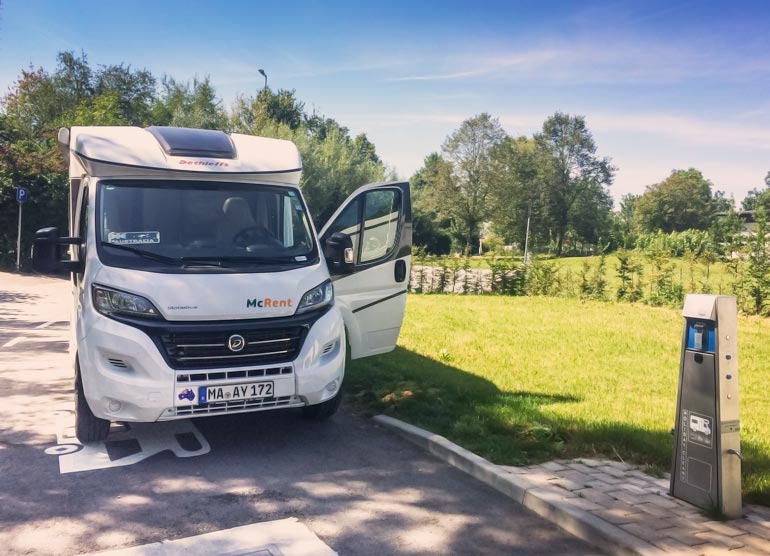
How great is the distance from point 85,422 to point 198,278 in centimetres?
161

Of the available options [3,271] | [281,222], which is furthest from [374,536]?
[3,271]

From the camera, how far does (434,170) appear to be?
7981cm

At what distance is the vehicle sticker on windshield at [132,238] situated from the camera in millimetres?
5695

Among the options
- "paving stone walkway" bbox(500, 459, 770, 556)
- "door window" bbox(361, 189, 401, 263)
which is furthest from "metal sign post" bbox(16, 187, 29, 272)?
"paving stone walkway" bbox(500, 459, 770, 556)

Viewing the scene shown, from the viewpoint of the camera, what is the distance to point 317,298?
5.92 meters

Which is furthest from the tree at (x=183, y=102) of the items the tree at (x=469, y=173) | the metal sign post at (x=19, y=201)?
the tree at (x=469, y=173)

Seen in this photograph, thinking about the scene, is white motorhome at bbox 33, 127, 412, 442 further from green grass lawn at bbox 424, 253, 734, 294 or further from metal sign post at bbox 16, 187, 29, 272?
metal sign post at bbox 16, 187, 29, 272

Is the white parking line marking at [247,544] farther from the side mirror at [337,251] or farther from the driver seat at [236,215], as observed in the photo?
the side mirror at [337,251]

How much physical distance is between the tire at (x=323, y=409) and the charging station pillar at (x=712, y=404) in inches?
122

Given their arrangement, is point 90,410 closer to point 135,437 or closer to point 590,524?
point 135,437

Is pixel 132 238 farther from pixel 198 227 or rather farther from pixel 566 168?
pixel 566 168

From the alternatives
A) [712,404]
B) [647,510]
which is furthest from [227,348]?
[712,404]

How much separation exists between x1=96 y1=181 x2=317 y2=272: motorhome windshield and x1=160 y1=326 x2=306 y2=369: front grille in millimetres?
589

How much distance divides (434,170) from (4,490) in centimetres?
7687
